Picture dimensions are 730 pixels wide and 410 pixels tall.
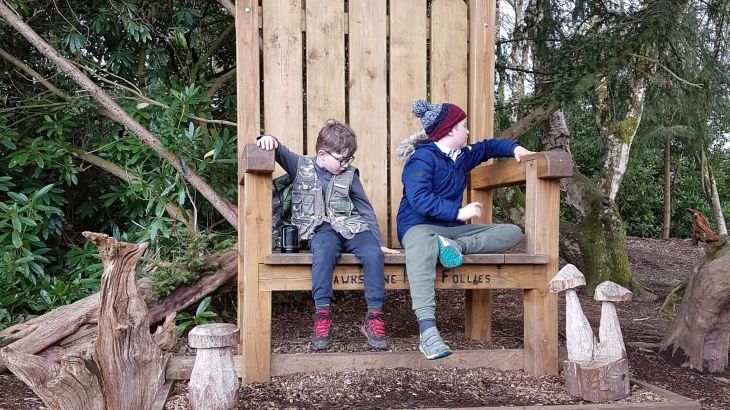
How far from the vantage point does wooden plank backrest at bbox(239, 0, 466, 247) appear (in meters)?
3.18

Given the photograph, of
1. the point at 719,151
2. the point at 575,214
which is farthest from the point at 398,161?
the point at 719,151

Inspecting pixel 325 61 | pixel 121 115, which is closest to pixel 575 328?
pixel 325 61

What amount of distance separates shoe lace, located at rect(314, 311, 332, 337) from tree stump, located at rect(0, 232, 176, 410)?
0.61 m

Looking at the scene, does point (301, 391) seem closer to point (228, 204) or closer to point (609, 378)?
point (609, 378)

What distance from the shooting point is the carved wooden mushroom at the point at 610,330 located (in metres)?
2.42

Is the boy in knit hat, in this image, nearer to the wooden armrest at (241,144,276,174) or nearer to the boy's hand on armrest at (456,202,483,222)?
the boy's hand on armrest at (456,202,483,222)

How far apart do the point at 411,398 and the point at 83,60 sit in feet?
9.08

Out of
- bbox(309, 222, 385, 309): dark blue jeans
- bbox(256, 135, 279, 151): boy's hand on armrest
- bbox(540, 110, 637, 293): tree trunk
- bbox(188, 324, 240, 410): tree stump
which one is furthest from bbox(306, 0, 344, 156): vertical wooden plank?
bbox(540, 110, 637, 293): tree trunk

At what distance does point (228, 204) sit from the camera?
11.7ft

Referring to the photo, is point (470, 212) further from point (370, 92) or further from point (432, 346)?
point (370, 92)

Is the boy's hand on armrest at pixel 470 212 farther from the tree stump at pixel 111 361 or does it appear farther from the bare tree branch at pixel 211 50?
the bare tree branch at pixel 211 50

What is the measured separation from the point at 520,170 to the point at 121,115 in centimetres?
201

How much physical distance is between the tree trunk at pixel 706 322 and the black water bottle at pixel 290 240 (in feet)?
5.87

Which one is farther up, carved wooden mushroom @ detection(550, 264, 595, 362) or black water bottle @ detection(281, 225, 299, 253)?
black water bottle @ detection(281, 225, 299, 253)
